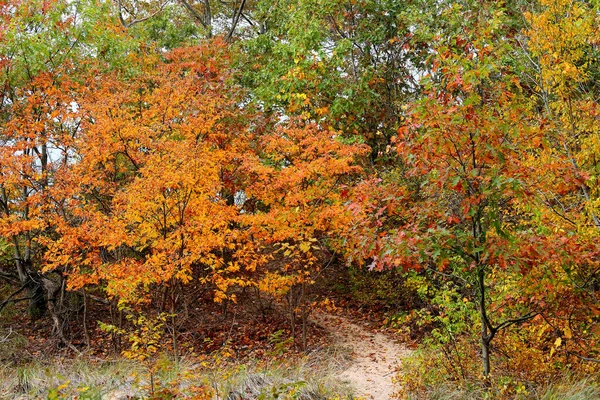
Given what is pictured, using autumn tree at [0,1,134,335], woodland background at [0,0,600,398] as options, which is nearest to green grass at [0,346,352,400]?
woodland background at [0,0,600,398]

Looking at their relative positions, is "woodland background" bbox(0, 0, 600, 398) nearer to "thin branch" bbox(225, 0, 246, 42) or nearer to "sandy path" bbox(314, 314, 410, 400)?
"sandy path" bbox(314, 314, 410, 400)

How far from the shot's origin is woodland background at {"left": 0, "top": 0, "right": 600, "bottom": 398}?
5.34 metres

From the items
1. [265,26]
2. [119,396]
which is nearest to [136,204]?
[119,396]

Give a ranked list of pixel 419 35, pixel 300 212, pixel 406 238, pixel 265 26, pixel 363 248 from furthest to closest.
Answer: pixel 265 26 → pixel 419 35 → pixel 300 212 → pixel 363 248 → pixel 406 238

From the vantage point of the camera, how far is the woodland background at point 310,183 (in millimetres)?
5340

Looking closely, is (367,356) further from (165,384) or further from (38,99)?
(38,99)

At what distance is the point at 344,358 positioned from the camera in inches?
425

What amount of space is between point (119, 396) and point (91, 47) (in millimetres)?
9012

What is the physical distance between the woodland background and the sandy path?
0.68 metres

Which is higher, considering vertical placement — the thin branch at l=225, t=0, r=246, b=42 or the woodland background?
the thin branch at l=225, t=0, r=246, b=42

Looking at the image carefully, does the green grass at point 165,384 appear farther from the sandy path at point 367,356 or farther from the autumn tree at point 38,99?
the autumn tree at point 38,99

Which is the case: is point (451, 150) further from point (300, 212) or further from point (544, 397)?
point (300, 212)

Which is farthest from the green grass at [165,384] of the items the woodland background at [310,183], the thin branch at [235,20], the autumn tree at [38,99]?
the thin branch at [235,20]

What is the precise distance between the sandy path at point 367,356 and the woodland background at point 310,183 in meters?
0.68
